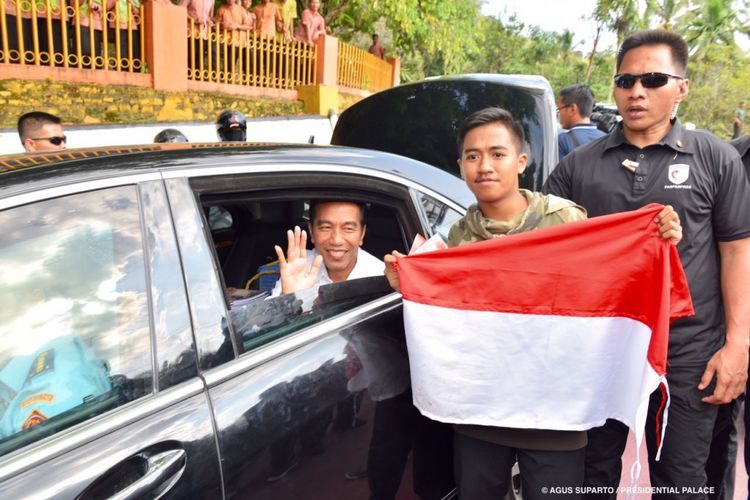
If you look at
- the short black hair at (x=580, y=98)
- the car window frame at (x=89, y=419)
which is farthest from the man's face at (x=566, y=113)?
the car window frame at (x=89, y=419)

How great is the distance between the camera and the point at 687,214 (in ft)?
6.36

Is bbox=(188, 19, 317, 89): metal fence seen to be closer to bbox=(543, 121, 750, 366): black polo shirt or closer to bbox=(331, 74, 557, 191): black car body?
bbox=(331, 74, 557, 191): black car body

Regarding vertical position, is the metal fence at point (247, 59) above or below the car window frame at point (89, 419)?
above

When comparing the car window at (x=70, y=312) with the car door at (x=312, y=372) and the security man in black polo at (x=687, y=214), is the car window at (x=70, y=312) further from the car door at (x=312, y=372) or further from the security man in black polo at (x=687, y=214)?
the security man in black polo at (x=687, y=214)

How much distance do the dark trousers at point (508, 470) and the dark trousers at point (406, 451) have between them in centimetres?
11

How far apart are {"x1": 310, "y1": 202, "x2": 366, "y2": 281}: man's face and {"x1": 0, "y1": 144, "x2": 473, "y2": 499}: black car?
1.49 feet

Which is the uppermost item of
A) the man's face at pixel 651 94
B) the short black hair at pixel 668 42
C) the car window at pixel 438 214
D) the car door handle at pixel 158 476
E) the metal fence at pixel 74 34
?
the metal fence at pixel 74 34

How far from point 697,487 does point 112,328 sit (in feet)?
6.54

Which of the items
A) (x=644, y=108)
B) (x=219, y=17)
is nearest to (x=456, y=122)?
(x=644, y=108)

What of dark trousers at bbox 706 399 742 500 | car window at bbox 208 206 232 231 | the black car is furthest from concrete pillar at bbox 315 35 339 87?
dark trousers at bbox 706 399 742 500

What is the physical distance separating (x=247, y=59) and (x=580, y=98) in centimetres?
617

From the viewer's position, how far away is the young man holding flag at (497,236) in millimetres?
1793

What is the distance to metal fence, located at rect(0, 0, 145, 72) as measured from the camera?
21.0ft

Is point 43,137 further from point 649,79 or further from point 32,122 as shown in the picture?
point 649,79
